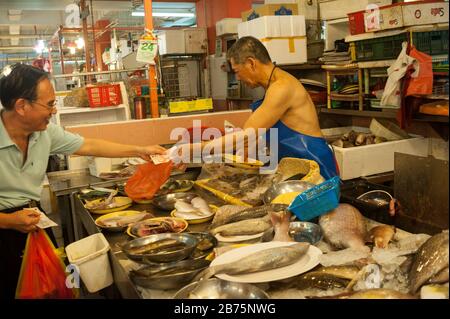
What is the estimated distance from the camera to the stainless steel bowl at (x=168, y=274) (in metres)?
1.67

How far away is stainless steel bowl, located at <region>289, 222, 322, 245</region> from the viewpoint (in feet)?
6.70

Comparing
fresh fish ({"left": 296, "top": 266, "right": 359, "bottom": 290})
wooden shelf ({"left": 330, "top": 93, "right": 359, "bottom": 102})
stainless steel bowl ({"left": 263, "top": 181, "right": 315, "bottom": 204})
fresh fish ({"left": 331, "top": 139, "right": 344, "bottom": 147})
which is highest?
wooden shelf ({"left": 330, "top": 93, "right": 359, "bottom": 102})

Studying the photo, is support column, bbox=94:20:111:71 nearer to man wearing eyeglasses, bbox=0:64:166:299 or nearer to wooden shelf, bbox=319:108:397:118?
wooden shelf, bbox=319:108:397:118

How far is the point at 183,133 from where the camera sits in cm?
419

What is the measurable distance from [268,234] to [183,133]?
7.55 feet

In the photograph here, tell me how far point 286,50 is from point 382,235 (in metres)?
4.19

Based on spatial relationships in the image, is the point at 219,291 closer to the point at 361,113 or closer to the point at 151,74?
the point at 151,74

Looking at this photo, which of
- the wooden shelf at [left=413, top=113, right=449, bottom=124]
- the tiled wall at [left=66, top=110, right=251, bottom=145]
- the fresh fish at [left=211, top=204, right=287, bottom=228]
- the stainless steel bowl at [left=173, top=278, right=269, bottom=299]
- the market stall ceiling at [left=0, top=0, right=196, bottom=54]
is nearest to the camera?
the stainless steel bowl at [left=173, top=278, right=269, bottom=299]

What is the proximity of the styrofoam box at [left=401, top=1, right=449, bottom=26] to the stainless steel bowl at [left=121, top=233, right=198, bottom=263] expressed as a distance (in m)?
3.08

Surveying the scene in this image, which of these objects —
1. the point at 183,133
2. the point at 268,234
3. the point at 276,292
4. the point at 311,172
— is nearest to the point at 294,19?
the point at 183,133

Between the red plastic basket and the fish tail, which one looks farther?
the red plastic basket

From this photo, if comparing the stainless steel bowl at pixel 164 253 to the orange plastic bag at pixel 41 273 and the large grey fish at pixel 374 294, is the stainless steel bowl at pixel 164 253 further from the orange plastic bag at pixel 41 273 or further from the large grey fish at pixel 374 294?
the large grey fish at pixel 374 294

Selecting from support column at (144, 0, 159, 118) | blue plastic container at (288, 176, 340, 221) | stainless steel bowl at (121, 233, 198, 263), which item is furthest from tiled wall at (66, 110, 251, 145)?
blue plastic container at (288, 176, 340, 221)
